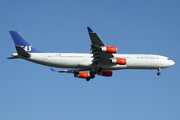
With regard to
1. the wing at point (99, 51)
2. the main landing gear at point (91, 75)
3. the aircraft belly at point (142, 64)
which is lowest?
the main landing gear at point (91, 75)

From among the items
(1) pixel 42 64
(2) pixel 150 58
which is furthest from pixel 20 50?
(2) pixel 150 58

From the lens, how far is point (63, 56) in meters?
47.7

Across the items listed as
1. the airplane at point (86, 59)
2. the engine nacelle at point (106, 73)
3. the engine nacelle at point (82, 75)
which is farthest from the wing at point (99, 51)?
the engine nacelle at point (82, 75)

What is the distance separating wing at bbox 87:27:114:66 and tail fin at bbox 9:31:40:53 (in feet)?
35.6

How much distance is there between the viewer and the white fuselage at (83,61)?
47.2 metres

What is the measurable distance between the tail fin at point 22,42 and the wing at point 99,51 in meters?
10.8

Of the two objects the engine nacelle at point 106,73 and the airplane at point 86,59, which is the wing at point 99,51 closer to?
the airplane at point 86,59

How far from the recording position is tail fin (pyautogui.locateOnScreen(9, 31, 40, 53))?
4716 cm

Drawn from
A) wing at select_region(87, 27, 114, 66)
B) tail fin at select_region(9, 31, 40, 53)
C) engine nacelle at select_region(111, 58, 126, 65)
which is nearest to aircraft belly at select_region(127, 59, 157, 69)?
engine nacelle at select_region(111, 58, 126, 65)

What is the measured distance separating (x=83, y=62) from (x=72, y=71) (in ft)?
26.4

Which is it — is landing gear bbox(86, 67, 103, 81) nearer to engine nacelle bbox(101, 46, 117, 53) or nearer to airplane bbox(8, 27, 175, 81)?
airplane bbox(8, 27, 175, 81)

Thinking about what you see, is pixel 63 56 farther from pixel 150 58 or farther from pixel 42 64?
pixel 150 58

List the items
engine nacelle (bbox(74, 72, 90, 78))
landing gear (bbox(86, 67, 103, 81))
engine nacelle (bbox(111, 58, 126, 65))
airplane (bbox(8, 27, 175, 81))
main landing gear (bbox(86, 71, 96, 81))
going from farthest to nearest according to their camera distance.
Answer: engine nacelle (bbox(74, 72, 90, 78)) < main landing gear (bbox(86, 71, 96, 81)) < landing gear (bbox(86, 67, 103, 81)) < engine nacelle (bbox(111, 58, 126, 65)) < airplane (bbox(8, 27, 175, 81))

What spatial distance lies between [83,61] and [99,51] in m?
4.81
